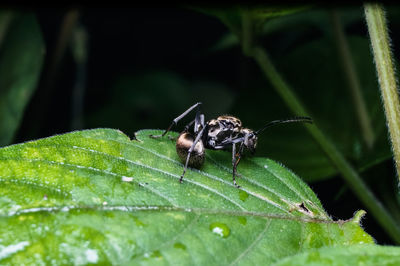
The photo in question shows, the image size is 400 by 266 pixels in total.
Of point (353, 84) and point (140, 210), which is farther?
point (353, 84)

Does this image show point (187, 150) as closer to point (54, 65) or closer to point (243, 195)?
point (243, 195)

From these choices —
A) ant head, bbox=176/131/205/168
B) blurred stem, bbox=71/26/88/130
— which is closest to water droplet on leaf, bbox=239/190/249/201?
ant head, bbox=176/131/205/168

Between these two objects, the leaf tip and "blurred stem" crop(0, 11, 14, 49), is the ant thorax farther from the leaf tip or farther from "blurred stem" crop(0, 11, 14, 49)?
"blurred stem" crop(0, 11, 14, 49)

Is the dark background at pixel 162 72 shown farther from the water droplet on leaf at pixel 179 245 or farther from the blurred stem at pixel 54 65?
the water droplet on leaf at pixel 179 245

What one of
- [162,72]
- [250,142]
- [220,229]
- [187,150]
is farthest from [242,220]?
[162,72]

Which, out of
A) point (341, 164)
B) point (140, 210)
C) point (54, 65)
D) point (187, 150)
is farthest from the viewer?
point (54, 65)

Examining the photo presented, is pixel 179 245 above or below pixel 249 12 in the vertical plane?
below
